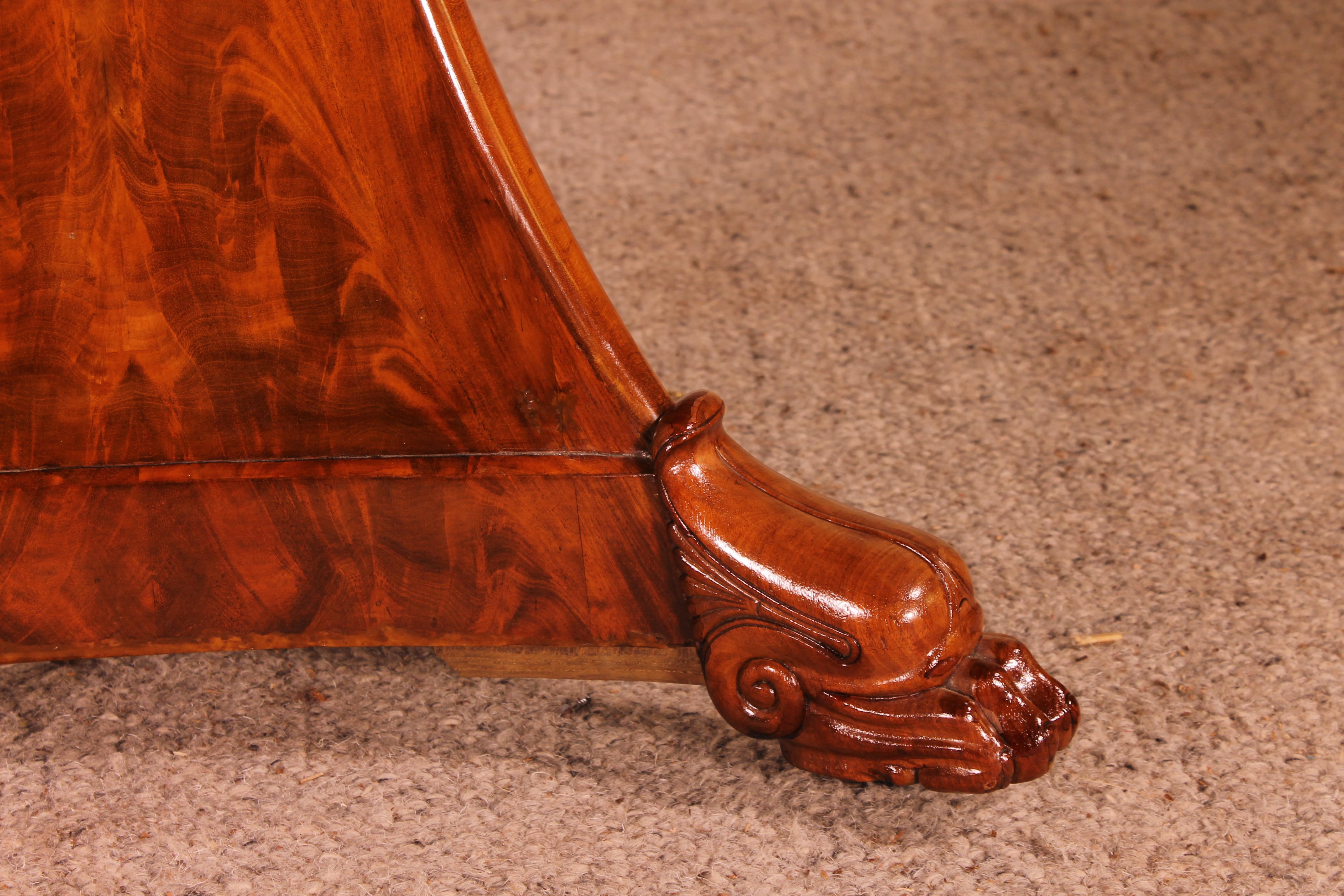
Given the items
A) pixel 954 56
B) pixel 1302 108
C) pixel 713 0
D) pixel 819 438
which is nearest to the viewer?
pixel 819 438

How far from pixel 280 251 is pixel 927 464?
543 mm

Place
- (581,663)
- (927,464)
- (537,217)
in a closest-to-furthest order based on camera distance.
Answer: (537,217), (581,663), (927,464)

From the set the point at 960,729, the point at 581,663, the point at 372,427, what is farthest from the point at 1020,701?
the point at 372,427

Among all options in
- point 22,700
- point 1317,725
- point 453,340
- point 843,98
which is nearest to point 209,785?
point 22,700

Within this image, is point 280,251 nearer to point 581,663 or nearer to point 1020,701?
point 581,663

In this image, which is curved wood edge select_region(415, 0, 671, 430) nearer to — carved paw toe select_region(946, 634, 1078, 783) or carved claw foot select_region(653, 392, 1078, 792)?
carved claw foot select_region(653, 392, 1078, 792)

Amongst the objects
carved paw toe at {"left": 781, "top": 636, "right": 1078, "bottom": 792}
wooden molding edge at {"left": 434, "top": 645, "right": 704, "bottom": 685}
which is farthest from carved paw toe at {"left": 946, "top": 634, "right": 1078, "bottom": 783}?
wooden molding edge at {"left": 434, "top": 645, "right": 704, "bottom": 685}

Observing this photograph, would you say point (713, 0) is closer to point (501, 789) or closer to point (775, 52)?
point (775, 52)

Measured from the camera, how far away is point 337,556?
0.70 m

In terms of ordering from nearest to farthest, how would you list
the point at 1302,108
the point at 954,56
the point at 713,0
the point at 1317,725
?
the point at 1317,725
the point at 1302,108
the point at 954,56
the point at 713,0

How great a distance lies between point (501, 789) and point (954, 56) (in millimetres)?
1283

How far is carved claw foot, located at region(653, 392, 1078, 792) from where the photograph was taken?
64 centimetres

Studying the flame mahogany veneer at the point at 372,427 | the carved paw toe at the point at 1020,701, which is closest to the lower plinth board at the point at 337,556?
the flame mahogany veneer at the point at 372,427

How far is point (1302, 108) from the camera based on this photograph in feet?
5.11
